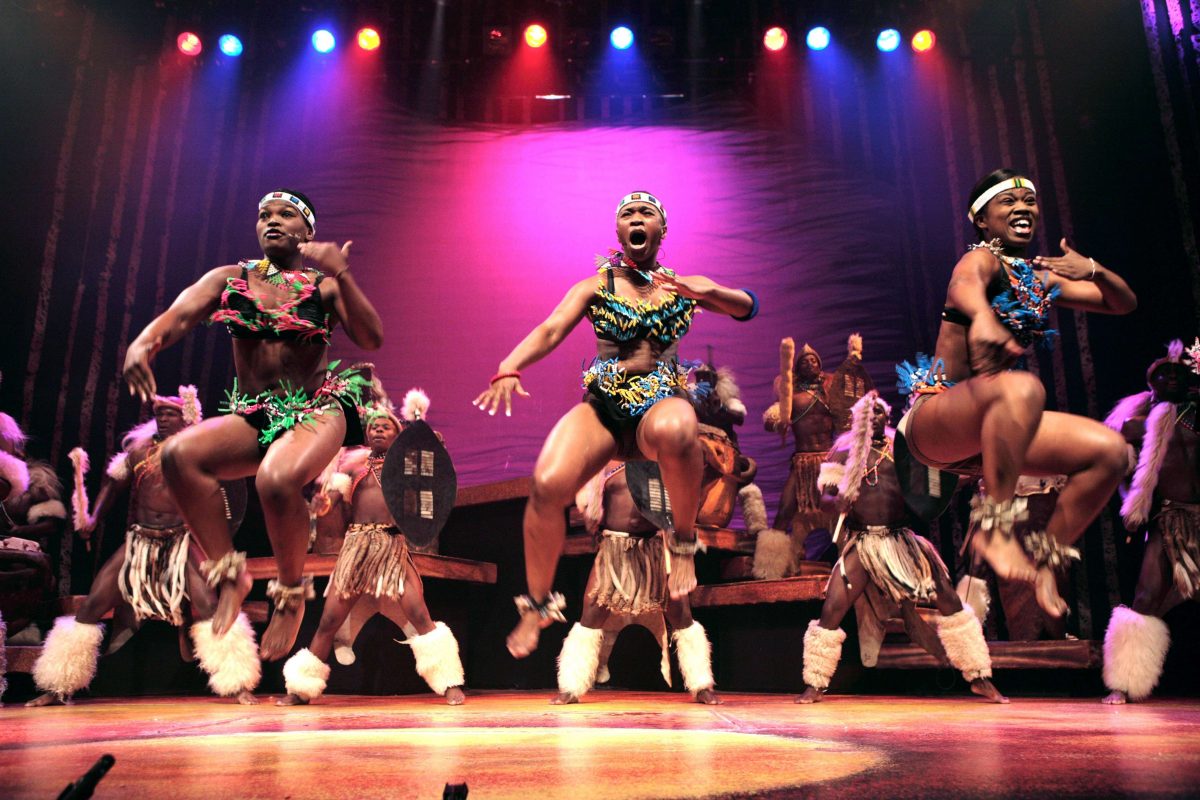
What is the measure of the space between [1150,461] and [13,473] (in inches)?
277

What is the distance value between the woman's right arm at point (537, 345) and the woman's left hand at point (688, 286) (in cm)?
30

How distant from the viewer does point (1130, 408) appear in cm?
616

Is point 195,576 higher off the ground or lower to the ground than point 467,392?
lower

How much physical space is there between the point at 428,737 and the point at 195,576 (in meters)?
3.78

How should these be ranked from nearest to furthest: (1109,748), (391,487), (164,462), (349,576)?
(1109,748) → (164,462) → (391,487) → (349,576)

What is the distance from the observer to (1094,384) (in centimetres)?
699

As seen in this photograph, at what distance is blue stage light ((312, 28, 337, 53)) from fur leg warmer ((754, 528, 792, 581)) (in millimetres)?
5752

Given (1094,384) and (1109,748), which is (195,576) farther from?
(1094,384)

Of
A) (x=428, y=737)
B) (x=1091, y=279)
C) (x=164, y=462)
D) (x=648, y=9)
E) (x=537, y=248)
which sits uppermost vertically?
(x=648, y=9)

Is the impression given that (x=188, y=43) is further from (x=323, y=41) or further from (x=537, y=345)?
(x=537, y=345)

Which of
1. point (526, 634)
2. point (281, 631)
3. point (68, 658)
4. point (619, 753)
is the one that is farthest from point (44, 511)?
point (619, 753)

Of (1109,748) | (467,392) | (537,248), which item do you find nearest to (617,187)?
(537,248)

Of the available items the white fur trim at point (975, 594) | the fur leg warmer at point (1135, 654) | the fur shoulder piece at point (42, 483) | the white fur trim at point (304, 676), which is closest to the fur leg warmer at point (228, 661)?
the white fur trim at point (304, 676)

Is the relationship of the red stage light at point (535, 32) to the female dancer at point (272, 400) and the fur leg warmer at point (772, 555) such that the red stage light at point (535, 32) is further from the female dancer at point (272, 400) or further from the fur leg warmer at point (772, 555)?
the female dancer at point (272, 400)
